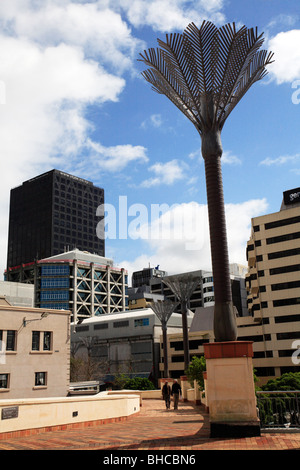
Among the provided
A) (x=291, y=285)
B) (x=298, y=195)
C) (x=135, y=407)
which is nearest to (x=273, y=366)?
(x=291, y=285)

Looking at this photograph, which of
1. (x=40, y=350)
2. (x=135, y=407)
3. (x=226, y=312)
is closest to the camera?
(x=226, y=312)

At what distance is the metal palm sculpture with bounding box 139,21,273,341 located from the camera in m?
13.7

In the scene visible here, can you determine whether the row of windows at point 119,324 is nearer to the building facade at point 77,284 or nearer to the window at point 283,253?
the building facade at point 77,284

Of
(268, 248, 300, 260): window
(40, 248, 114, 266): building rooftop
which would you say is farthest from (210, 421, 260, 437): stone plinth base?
(40, 248, 114, 266): building rooftop

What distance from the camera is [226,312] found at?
1260 centimetres

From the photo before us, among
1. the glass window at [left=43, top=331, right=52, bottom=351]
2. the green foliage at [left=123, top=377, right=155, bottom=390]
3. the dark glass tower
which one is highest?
the dark glass tower

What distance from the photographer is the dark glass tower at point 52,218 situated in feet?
527

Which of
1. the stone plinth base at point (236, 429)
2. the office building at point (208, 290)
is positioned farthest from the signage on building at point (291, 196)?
the stone plinth base at point (236, 429)

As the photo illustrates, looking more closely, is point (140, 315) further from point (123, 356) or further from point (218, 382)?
point (218, 382)

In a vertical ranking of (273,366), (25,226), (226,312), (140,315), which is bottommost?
(273,366)

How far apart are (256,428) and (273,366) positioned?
57.3 metres

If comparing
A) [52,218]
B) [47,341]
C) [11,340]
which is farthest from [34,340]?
[52,218]

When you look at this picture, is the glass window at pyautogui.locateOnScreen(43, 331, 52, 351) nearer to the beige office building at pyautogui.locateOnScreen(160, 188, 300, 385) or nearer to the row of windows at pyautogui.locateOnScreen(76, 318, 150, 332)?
the beige office building at pyautogui.locateOnScreen(160, 188, 300, 385)

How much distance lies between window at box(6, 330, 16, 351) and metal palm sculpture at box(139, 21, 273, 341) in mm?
21880
